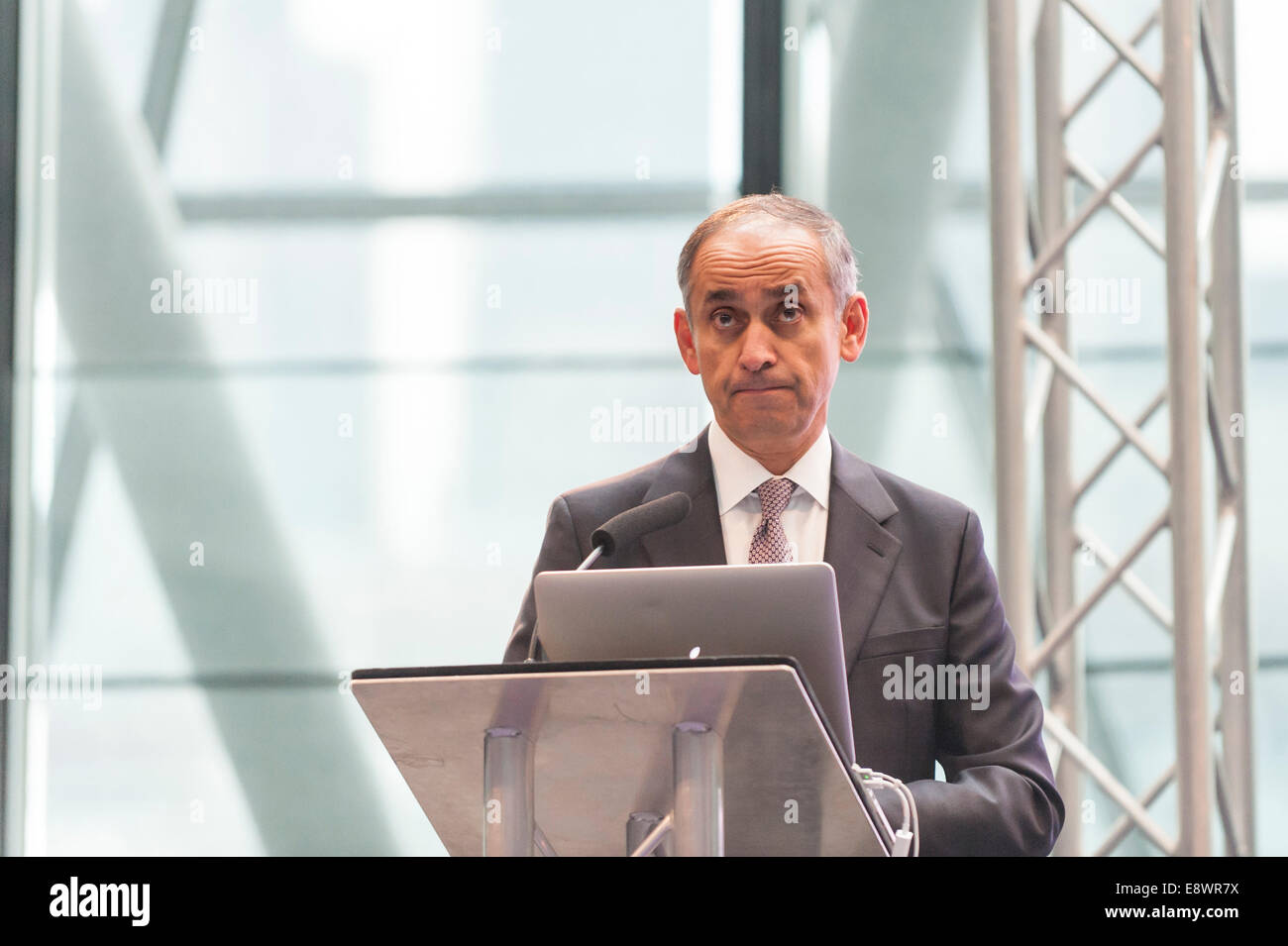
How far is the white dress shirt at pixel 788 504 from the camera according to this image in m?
1.90

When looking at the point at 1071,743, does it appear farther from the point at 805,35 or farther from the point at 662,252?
the point at 805,35

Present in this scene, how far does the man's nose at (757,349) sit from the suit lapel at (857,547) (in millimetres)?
203

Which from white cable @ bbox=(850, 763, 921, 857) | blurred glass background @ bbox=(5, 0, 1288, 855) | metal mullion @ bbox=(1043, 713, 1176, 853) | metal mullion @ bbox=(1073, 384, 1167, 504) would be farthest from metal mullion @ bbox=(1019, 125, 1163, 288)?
white cable @ bbox=(850, 763, 921, 857)

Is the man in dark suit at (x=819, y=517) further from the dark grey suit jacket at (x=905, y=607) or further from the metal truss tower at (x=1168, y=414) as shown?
the metal truss tower at (x=1168, y=414)

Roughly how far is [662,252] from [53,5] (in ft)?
6.74

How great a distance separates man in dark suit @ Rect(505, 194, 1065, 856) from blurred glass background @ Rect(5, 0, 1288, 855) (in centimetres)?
244

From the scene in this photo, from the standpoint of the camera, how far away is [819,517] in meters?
1.91

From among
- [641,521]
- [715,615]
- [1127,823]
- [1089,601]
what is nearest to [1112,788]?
[1127,823]

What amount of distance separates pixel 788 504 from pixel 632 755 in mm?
726

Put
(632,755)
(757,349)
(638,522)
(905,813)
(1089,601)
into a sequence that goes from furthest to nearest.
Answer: (1089,601), (757,349), (638,522), (905,813), (632,755)

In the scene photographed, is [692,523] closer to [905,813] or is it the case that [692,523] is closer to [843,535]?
[843,535]

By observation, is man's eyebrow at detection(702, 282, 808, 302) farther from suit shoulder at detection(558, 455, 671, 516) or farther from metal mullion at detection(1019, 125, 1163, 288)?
metal mullion at detection(1019, 125, 1163, 288)

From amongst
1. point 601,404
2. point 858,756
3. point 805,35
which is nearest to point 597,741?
point 858,756

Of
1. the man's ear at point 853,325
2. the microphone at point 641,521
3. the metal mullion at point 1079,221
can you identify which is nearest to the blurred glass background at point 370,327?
the metal mullion at point 1079,221
